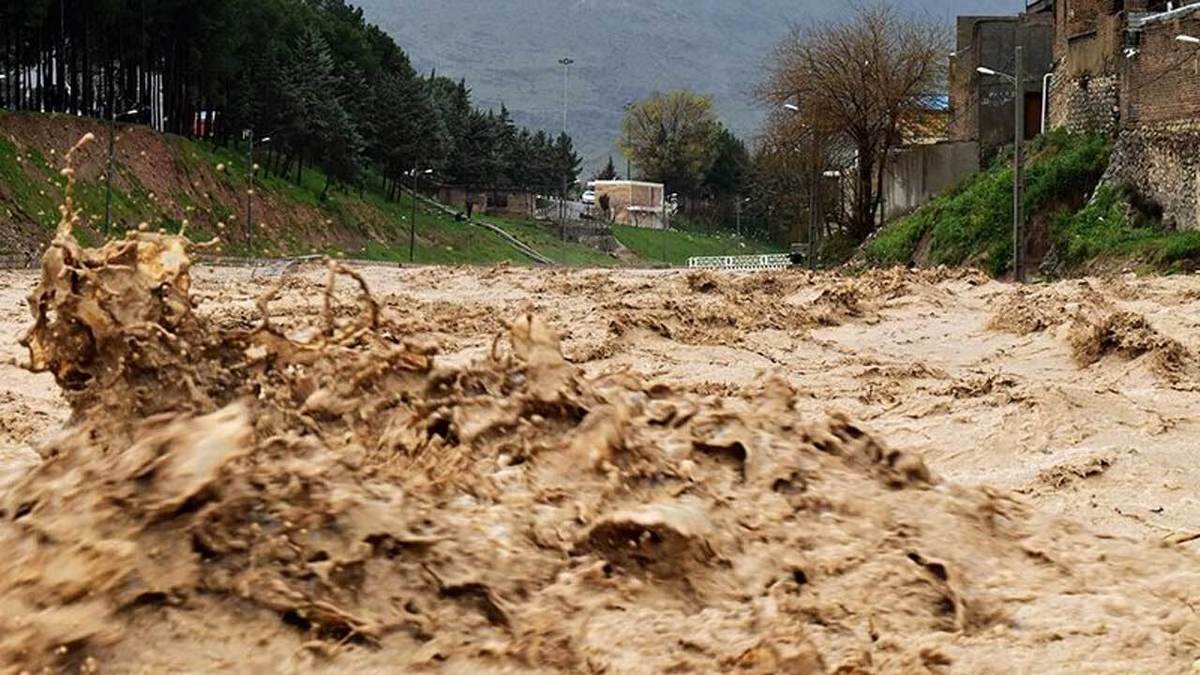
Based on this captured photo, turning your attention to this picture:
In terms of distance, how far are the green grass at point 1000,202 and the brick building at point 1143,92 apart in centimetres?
82

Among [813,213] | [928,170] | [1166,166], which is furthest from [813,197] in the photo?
[1166,166]

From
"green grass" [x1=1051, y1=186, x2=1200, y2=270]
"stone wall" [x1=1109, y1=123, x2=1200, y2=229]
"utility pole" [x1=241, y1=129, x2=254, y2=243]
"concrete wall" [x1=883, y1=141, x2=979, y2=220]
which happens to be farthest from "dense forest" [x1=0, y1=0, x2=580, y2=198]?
"stone wall" [x1=1109, y1=123, x2=1200, y2=229]

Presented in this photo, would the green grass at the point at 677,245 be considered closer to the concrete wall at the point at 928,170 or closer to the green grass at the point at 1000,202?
the concrete wall at the point at 928,170

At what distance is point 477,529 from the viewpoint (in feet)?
16.3

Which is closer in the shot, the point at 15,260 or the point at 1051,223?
the point at 1051,223

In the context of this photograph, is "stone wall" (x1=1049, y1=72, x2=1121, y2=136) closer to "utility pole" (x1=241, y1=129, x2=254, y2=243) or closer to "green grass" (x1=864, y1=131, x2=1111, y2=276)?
"green grass" (x1=864, y1=131, x2=1111, y2=276)

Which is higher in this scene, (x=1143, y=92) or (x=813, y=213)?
(x=1143, y=92)

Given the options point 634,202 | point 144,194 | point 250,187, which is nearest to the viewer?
point 144,194

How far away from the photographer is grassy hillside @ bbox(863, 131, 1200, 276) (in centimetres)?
3325

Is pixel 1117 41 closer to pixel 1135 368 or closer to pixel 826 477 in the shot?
pixel 1135 368

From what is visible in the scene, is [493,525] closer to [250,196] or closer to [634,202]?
[250,196]

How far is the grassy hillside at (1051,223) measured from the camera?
33.2 m

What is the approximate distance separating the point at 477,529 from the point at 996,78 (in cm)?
4762

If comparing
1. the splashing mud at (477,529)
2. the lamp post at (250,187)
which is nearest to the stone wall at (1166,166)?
the splashing mud at (477,529)
